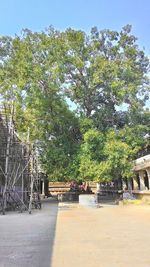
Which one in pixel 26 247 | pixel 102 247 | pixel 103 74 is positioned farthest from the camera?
pixel 103 74

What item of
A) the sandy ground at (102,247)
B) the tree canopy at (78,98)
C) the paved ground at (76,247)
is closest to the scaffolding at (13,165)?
the tree canopy at (78,98)

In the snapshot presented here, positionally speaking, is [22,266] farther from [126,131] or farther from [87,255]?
[126,131]

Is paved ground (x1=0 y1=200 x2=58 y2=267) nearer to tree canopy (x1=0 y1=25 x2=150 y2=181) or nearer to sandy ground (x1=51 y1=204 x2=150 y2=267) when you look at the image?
sandy ground (x1=51 y1=204 x2=150 y2=267)

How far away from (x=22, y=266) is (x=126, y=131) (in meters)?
22.7

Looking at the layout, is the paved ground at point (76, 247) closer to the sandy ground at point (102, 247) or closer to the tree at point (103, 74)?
the sandy ground at point (102, 247)

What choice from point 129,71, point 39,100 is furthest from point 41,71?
point 129,71

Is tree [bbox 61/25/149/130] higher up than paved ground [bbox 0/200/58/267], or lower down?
higher up

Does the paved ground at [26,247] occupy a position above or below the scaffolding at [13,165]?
below

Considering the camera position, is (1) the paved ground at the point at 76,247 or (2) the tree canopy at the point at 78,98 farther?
(2) the tree canopy at the point at 78,98

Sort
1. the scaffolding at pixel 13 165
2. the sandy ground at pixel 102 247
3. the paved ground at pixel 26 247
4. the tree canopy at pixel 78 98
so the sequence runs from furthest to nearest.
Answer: the tree canopy at pixel 78 98, the scaffolding at pixel 13 165, the paved ground at pixel 26 247, the sandy ground at pixel 102 247

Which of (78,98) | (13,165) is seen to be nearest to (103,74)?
(78,98)

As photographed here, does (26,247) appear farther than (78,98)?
No

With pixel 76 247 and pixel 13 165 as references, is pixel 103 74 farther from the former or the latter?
pixel 76 247

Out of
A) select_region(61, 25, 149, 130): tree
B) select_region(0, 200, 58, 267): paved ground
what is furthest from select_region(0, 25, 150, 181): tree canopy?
select_region(0, 200, 58, 267): paved ground
